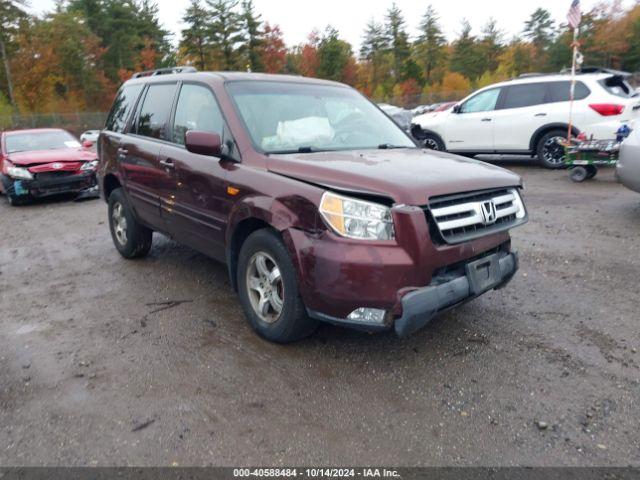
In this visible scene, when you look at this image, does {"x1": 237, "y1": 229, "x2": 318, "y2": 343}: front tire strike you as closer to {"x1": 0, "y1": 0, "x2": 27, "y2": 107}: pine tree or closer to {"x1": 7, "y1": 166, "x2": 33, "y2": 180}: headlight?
{"x1": 7, "y1": 166, "x2": 33, "y2": 180}: headlight

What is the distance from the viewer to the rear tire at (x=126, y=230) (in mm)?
5641

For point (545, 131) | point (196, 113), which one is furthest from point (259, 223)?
point (545, 131)

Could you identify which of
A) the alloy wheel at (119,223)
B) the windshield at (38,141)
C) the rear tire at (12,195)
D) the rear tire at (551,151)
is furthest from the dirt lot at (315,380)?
the windshield at (38,141)

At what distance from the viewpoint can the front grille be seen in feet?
10.3

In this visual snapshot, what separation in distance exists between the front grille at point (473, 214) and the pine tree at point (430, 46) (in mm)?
66454

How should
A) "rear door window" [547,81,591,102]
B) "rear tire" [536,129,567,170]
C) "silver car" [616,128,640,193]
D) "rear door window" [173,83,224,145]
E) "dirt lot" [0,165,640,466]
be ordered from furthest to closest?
"rear tire" [536,129,567,170] → "rear door window" [547,81,591,102] → "silver car" [616,128,640,193] → "rear door window" [173,83,224,145] → "dirt lot" [0,165,640,466]

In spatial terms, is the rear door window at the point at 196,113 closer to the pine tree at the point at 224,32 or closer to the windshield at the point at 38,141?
the windshield at the point at 38,141

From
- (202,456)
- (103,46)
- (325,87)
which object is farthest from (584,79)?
(103,46)

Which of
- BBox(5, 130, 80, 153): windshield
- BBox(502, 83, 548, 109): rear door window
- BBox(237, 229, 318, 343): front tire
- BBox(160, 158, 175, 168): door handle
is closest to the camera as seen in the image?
BBox(237, 229, 318, 343): front tire

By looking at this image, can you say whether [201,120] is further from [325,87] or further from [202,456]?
[202,456]

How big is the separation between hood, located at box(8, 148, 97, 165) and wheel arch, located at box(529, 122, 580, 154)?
917 cm

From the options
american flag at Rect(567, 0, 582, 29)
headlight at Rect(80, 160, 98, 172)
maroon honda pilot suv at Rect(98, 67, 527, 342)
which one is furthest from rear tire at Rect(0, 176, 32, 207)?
american flag at Rect(567, 0, 582, 29)

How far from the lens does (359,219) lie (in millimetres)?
3082

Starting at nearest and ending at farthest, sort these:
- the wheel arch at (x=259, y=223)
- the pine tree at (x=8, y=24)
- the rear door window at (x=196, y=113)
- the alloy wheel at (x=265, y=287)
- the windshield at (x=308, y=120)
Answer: the wheel arch at (x=259, y=223) < the alloy wheel at (x=265, y=287) < the windshield at (x=308, y=120) < the rear door window at (x=196, y=113) < the pine tree at (x=8, y=24)
